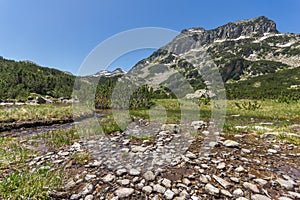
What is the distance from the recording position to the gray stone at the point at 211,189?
359 centimetres

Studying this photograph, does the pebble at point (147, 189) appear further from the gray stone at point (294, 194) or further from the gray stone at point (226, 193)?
the gray stone at point (294, 194)

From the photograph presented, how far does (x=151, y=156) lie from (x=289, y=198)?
3435mm

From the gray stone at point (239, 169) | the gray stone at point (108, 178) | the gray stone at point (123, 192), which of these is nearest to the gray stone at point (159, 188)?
the gray stone at point (123, 192)

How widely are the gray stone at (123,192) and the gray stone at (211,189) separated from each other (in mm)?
1595

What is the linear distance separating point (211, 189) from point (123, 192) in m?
1.85

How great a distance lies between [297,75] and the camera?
444 ft

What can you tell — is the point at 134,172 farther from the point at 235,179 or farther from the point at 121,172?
the point at 235,179

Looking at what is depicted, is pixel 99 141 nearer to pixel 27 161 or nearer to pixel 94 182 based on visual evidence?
pixel 27 161

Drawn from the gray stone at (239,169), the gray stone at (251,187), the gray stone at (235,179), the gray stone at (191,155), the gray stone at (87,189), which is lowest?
the gray stone at (87,189)

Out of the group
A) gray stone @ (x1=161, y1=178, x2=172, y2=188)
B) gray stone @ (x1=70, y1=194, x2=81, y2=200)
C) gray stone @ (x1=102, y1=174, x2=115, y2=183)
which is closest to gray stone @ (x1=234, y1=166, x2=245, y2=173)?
gray stone @ (x1=161, y1=178, x2=172, y2=188)

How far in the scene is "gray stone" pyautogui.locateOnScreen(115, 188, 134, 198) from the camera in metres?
3.56


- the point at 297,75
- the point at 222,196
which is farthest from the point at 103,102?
the point at 297,75

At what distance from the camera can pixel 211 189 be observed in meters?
3.69

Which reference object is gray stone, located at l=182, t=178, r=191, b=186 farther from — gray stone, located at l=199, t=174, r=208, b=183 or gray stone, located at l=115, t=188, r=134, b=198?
gray stone, located at l=115, t=188, r=134, b=198
